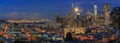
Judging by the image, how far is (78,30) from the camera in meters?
172

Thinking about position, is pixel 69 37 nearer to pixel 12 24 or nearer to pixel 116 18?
pixel 116 18

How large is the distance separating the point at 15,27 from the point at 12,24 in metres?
4.61

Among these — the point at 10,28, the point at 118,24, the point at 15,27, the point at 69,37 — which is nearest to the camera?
the point at 118,24

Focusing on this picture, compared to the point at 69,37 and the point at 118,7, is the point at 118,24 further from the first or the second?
the point at 69,37

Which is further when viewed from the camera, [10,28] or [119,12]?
[10,28]

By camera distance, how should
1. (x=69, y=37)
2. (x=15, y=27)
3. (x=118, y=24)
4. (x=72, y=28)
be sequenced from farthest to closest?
(x=15, y=27), (x=72, y=28), (x=69, y=37), (x=118, y=24)

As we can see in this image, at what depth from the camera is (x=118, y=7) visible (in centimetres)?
6831

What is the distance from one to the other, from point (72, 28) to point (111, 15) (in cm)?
9922

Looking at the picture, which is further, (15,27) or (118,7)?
(15,27)

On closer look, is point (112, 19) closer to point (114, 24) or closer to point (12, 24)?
point (114, 24)

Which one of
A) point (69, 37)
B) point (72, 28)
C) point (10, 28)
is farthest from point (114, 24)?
point (10, 28)

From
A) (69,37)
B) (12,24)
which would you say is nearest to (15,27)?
(12,24)

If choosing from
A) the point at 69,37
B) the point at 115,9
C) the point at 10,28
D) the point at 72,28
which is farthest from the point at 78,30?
the point at 115,9

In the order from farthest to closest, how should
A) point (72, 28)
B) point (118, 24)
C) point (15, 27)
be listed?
1. point (15, 27)
2. point (72, 28)
3. point (118, 24)
